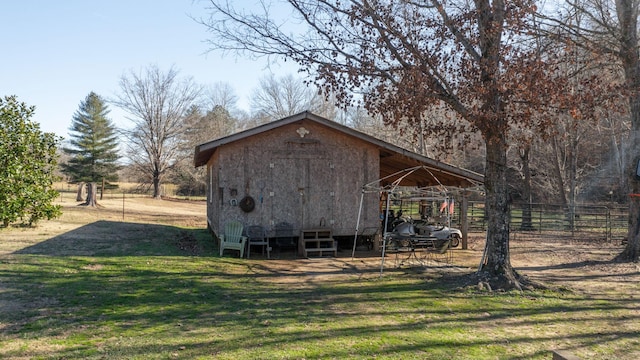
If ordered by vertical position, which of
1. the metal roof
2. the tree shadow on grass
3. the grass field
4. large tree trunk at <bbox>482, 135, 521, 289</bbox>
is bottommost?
the grass field

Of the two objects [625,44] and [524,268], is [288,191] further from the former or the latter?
[625,44]

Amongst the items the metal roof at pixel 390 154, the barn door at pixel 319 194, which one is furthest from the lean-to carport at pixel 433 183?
the barn door at pixel 319 194

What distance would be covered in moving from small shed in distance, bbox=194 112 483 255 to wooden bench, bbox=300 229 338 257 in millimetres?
247

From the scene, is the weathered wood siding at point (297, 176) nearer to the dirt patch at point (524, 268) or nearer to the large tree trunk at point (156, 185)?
the dirt patch at point (524, 268)

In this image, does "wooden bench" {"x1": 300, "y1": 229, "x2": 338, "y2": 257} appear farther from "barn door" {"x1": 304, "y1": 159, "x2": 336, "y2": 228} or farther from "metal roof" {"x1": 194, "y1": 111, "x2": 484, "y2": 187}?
"metal roof" {"x1": 194, "y1": 111, "x2": 484, "y2": 187}

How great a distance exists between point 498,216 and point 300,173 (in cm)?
592

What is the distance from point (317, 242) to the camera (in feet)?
43.9

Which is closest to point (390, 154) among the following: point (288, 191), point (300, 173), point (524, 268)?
point (300, 173)

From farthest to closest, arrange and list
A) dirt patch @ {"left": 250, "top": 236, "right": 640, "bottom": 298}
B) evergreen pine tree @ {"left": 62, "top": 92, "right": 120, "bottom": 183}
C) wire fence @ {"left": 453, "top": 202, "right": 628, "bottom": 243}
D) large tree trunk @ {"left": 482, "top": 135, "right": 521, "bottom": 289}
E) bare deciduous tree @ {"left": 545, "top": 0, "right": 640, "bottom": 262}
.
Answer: evergreen pine tree @ {"left": 62, "top": 92, "right": 120, "bottom": 183} < wire fence @ {"left": 453, "top": 202, "right": 628, "bottom": 243} < bare deciduous tree @ {"left": 545, "top": 0, "right": 640, "bottom": 262} < dirt patch @ {"left": 250, "top": 236, "right": 640, "bottom": 298} < large tree trunk @ {"left": 482, "top": 135, "right": 521, "bottom": 289}

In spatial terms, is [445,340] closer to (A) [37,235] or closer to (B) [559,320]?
(B) [559,320]

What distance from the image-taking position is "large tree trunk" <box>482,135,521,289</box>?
30.6 feet

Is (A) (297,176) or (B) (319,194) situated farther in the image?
(B) (319,194)

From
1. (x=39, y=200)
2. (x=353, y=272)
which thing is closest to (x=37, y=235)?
(x=39, y=200)

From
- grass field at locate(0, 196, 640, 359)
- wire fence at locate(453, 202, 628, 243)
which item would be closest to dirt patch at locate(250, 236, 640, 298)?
grass field at locate(0, 196, 640, 359)
